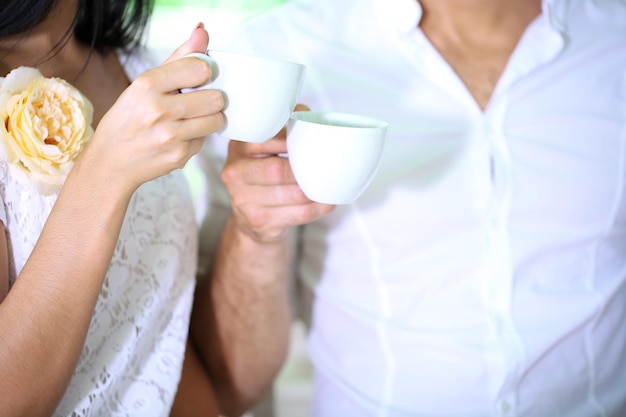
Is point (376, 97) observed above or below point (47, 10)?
below

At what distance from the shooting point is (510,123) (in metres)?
1.24

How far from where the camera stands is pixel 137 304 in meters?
0.99

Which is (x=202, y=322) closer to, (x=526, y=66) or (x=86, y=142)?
(x=86, y=142)

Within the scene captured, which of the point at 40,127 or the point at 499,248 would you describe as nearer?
the point at 40,127

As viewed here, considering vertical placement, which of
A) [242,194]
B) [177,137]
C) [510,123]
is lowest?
[510,123]

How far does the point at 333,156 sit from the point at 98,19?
0.47 m

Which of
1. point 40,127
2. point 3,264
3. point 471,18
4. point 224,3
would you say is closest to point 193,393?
point 3,264

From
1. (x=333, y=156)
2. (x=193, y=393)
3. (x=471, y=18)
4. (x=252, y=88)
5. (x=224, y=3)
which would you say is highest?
(x=252, y=88)

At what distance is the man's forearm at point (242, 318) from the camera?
1168mm

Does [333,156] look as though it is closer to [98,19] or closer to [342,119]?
[342,119]

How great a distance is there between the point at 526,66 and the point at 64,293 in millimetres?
923

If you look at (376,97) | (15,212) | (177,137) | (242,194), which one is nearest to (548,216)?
(376,97)

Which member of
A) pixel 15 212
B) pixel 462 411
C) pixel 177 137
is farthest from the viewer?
pixel 462 411


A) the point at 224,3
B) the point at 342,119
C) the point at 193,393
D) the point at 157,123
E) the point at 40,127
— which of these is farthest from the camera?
the point at 224,3
